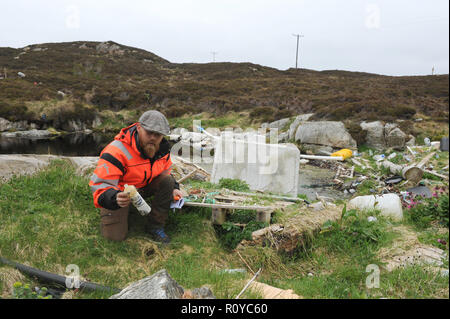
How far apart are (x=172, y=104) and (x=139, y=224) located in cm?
2330

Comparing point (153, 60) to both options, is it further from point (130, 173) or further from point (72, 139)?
point (130, 173)

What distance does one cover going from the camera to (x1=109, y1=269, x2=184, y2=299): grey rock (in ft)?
7.88

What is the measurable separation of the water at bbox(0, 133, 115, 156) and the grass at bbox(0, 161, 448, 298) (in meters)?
8.77

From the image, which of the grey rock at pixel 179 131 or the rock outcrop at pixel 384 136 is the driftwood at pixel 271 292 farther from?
the grey rock at pixel 179 131

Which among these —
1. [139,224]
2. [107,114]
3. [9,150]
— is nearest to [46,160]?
[139,224]

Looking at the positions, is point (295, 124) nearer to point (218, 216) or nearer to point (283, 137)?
point (283, 137)

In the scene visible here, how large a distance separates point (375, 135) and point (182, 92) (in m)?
18.3

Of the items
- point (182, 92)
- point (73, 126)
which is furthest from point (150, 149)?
point (182, 92)

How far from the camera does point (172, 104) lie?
26.9 metres

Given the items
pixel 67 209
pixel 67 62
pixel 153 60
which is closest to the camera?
pixel 67 209

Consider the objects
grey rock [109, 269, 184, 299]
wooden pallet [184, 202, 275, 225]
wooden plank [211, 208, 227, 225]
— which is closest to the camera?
grey rock [109, 269, 184, 299]

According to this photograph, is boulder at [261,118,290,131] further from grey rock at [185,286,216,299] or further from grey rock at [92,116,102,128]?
grey rock at [185,286,216,299]

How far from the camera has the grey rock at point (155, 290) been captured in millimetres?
2402

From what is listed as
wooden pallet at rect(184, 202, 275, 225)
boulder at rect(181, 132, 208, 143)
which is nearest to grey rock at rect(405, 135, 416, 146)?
boulder at rect(181, 132, 208, 143)
